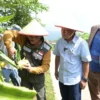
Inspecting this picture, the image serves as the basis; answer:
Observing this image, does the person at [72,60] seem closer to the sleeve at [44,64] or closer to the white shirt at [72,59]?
the white shirt at [72,59]

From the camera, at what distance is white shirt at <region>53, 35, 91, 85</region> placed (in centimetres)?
445

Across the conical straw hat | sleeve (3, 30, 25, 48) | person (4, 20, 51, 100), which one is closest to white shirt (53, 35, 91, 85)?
person (4, 20, 51, 100)

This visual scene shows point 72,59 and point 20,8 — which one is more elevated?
point 72,59

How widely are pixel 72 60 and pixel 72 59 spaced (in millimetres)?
13

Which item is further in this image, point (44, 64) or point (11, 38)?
point (44, 64)

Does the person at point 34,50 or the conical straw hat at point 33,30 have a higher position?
the conical straw hat at point 33,30

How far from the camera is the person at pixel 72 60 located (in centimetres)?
445

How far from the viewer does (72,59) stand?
14.7 feet

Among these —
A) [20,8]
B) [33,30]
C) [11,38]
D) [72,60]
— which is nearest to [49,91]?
[20,8]

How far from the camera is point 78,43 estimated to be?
449 cm

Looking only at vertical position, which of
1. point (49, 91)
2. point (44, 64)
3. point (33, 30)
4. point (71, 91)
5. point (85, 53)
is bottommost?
point (49, 91)

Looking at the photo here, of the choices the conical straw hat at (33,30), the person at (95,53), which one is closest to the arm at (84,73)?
the person at (95,53)

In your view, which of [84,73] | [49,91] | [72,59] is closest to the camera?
[72,59]

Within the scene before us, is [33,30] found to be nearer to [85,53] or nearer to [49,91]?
[85,53]
